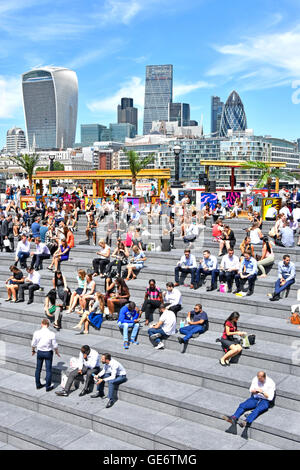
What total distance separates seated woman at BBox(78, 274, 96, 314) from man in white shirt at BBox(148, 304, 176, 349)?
234cm

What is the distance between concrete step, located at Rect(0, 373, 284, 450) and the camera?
772cm

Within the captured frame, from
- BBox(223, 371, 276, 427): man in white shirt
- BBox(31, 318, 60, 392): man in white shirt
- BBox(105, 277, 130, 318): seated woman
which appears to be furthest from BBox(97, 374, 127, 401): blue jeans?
BBox(105, 277, 130, 318): seated woman

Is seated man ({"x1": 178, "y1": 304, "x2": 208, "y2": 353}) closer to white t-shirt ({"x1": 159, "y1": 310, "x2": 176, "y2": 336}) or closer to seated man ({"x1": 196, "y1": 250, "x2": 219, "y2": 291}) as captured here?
white t-shirt ({"x1": 159, "y1": 310, "x2": 176, "y2": 336})

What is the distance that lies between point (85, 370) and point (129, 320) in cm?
185

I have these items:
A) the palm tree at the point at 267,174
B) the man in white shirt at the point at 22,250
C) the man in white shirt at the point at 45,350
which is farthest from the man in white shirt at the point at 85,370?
the palm tree at the point at 267,174

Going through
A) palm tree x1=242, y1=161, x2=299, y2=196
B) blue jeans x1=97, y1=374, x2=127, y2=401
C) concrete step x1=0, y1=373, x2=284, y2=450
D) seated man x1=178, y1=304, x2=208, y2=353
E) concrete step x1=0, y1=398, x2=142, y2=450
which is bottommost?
concrete step x1=0, y1=398, x2=142, y2=450

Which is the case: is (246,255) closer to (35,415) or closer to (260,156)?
(35,415)

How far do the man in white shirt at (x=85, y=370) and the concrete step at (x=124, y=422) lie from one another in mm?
148

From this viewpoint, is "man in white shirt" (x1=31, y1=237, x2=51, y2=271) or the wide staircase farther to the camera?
"man in white shirt" (x1=31, y1=237, x2=51, y2=271)

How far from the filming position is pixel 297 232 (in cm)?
1678

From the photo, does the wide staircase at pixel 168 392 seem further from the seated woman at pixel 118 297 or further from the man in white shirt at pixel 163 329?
the seated woman at pixel 118 297

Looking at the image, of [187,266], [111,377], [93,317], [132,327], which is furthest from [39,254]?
[111,377]
